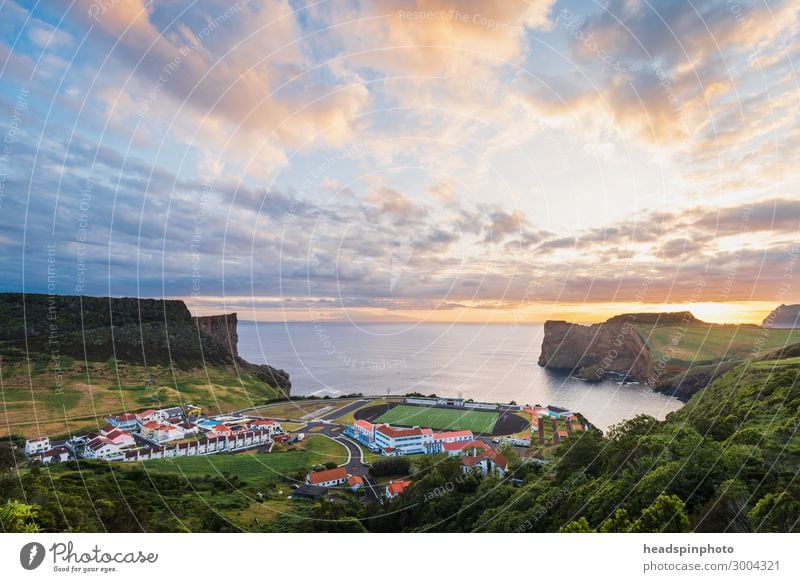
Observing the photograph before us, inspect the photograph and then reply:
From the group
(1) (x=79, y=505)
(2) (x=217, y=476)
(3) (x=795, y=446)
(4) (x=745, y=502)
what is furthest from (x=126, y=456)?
(3) (x=795, y=446)

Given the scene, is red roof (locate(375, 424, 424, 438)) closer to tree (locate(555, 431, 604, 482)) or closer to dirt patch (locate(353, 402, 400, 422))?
dirt patch (locate(353, 402, 400, 422))

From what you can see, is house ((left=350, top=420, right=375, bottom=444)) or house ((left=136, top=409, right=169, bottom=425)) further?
house ((left=136, top=409, right=169, bottom=425))

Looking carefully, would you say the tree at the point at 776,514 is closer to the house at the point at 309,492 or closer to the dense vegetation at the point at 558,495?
the dense vegetation at the point at 558,495

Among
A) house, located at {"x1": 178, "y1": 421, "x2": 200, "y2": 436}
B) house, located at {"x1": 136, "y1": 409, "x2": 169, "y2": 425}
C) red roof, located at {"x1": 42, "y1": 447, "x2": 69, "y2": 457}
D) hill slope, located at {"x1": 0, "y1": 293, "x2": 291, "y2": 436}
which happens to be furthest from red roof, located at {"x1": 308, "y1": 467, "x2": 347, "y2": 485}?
hill slope, located at {"x1": 0, "y1": 293, "x2": 291, "y2": 436}

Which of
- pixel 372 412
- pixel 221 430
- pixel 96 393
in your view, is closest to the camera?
pixel 221 430

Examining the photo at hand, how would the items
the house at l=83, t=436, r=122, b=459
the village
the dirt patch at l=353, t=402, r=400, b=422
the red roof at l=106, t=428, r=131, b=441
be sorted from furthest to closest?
the dirt patch at l=353, t=402, r=400, b=422, the red roof at l=106, t=428, r=131, b=441, the house at l=83, t=436, r=122, b=459, the village

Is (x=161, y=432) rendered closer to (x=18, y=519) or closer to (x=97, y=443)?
(x=97, y=443)

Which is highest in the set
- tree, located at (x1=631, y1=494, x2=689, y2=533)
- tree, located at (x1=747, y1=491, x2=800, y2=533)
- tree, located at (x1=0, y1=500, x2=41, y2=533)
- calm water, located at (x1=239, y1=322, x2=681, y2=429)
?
tree, located at (x1=747, y1=491, x2=800, y2=533)

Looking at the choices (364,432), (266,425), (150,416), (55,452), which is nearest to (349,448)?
(364,432)
